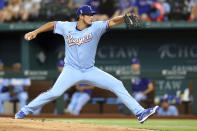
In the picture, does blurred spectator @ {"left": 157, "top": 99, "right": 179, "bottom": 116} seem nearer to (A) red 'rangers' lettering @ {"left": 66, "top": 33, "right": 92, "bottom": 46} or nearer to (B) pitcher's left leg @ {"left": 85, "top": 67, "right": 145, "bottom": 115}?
(B) pitcher's left leg @ {"left": 85, "top": 67, "right": 145, "bottom": 115}

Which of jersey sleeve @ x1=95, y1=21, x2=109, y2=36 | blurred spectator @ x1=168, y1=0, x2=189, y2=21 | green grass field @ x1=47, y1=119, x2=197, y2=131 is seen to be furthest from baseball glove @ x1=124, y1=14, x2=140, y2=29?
blurred spectator @ x1=168, y1=0, x2=189, y2=21

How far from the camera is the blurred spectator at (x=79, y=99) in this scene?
12570 mm

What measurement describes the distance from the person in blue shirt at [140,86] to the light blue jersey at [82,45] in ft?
18.5

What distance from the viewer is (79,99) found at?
12.6m

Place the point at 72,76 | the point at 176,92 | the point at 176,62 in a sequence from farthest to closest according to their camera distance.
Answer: the point at 176,62 → the point at 176,92 → the point at 72,76

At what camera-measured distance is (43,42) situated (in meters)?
17.0

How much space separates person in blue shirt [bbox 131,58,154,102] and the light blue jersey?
5.65 m

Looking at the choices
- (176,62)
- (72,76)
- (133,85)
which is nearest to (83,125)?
(72,76)

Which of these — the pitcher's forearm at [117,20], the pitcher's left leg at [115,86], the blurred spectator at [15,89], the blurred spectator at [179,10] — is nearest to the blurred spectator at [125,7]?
the blurred spectator at [179,10]

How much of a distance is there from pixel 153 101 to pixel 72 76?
6.09m

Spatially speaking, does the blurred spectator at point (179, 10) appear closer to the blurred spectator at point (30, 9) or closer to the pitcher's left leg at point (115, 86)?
A: the blurred spectator at point (30, 9)

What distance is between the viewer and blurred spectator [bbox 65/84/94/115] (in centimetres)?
1257

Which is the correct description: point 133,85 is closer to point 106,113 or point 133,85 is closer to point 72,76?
point 106,113

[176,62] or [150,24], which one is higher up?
[150,24]
